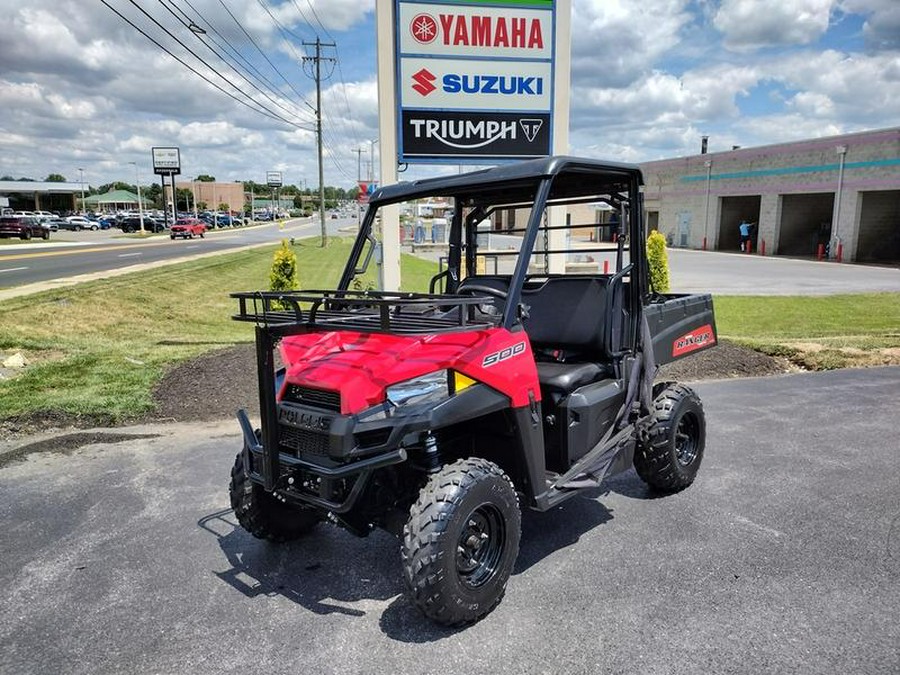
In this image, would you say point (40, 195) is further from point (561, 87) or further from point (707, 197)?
point (561, 87)

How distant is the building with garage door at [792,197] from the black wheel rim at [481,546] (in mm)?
29408

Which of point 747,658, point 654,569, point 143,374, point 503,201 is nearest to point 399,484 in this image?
point 654,569

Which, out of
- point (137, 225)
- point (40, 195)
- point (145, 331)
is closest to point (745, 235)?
point (145, 331)

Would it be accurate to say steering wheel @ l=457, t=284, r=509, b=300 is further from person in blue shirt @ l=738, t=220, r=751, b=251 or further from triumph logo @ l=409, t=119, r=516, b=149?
person in blue shirt @ l=738, t=220, r=751, b=251

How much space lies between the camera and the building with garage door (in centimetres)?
2803

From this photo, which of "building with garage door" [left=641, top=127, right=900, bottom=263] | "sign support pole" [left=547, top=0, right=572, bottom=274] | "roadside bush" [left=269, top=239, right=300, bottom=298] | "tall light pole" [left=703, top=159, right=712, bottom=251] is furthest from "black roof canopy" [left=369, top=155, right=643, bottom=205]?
"tall light pole" [left=703, top=159, right=712, bottom=251]

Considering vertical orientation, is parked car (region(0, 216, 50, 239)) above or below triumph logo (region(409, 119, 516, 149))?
below

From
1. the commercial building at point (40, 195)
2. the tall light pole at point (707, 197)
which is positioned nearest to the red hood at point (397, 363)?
the tall light pole at point (707, 197)

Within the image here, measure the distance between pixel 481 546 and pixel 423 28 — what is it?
7462 mm

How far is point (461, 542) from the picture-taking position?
3.18 m

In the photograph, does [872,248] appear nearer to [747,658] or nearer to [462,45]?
[462,45]

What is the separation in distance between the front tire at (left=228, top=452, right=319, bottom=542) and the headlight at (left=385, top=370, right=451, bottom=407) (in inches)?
41.2

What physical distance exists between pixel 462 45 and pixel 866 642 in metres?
8.04

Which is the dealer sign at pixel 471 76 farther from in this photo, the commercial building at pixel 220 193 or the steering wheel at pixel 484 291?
the commercial building at pixel 220 193
